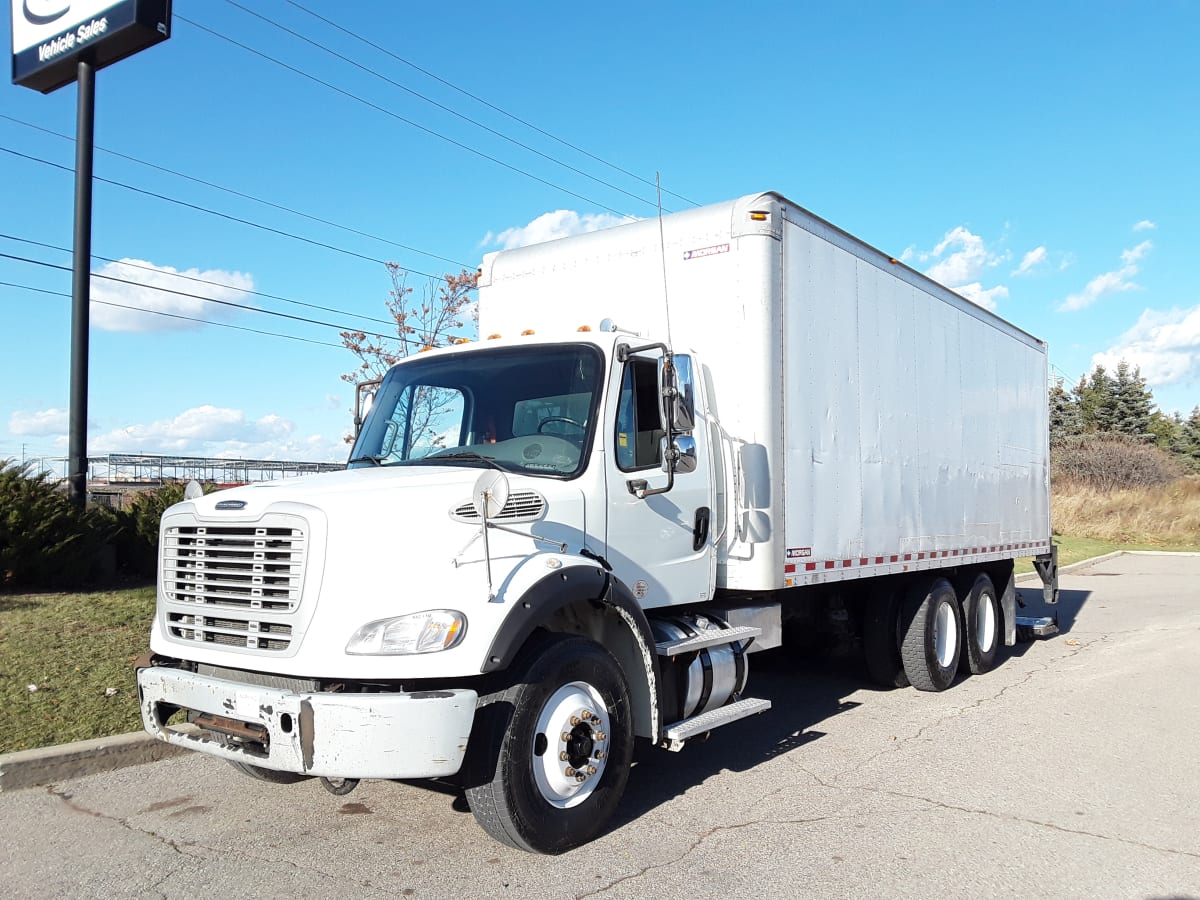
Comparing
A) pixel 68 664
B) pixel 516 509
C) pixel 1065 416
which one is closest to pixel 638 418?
pixel 516 509

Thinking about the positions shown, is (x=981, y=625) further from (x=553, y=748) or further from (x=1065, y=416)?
(x=1065, y=416)

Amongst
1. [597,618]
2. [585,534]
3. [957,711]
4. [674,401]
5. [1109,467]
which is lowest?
[957,711]

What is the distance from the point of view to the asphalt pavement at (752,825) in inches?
173

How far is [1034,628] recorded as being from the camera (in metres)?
11.7

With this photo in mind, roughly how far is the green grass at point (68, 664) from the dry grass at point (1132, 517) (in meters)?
32.0

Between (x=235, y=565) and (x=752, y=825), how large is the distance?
2968 millimetres

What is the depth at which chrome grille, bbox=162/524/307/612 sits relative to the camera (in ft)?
14.5

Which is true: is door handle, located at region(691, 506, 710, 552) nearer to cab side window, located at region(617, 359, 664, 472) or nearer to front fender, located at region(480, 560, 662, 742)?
cab side window, located at region(617, 359, 664, 472)

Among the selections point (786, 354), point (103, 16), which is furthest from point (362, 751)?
point (103, 16)

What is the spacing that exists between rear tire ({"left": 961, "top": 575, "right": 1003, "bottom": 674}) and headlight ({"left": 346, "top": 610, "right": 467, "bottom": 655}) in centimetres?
698

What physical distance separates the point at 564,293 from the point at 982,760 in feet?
14.3

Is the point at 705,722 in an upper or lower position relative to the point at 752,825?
upper

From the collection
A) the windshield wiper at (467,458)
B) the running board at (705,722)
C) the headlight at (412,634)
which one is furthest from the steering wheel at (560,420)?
the running board at (705,722)

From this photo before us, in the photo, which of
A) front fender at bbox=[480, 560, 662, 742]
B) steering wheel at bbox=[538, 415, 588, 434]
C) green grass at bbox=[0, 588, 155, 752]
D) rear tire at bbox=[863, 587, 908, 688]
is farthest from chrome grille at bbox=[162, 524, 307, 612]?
rear tire at bbox=[863, 587, 908, 688]
